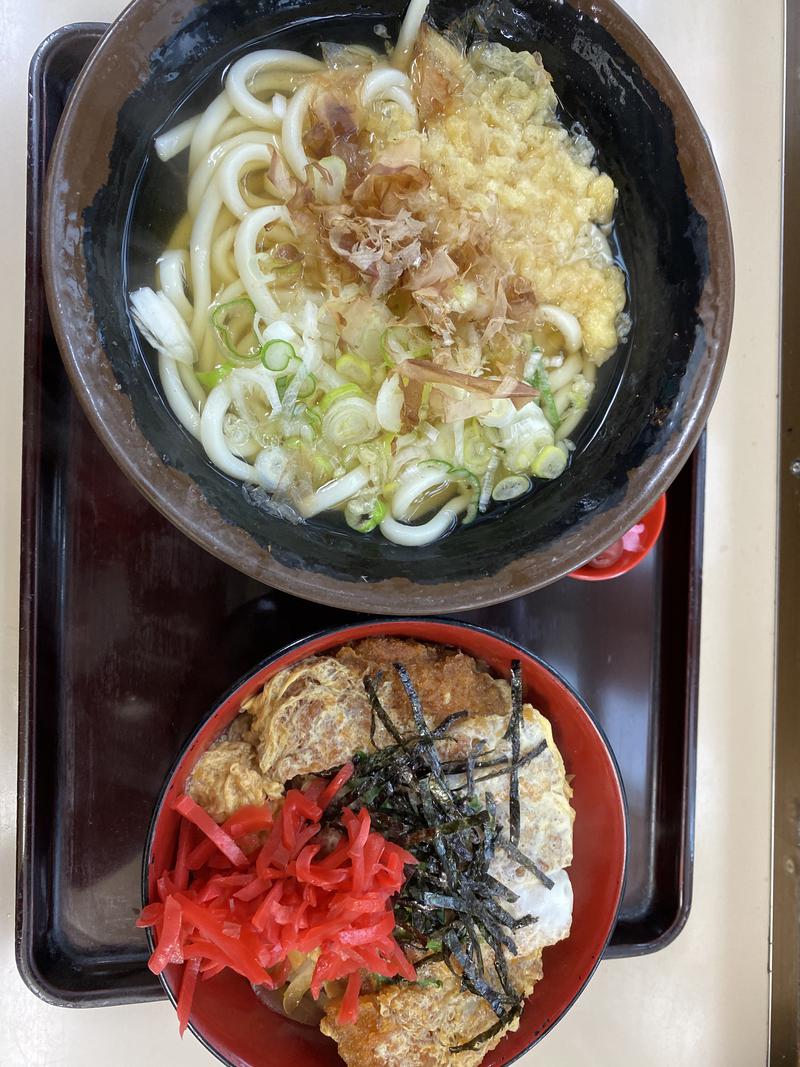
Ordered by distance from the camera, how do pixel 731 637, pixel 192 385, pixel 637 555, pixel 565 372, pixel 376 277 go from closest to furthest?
pixel 376 277 < pixel 192 385 < pixel 565 372 < pixel 637 555 < pixel 731 637

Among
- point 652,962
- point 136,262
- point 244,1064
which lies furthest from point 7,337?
point 652,962

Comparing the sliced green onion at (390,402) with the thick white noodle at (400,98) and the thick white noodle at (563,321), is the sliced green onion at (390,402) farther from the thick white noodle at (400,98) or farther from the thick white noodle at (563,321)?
the thick white noodle at (400,98)

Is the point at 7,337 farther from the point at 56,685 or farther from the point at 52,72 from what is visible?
the point at 56,685

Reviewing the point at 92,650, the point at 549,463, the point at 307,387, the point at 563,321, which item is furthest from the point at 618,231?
the point at 92,650

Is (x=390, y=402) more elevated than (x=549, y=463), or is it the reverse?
(x=390, y=402)

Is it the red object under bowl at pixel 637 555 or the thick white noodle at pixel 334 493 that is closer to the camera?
the thick white noodle at pixel 334 493

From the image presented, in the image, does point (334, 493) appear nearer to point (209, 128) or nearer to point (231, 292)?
point (231, 292)

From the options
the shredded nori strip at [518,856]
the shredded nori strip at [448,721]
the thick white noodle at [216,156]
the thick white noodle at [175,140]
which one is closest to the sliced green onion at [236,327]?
the thick white noodle at [216,156]

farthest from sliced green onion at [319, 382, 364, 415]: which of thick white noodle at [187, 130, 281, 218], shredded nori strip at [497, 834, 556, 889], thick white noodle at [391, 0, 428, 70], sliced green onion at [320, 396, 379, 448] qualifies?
shredded nori strip at [497, 834, 556, 889]

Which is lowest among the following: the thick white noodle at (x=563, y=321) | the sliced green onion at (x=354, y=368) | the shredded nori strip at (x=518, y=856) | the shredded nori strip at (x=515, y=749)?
the shredded nori strip at (x=518, y=856)
